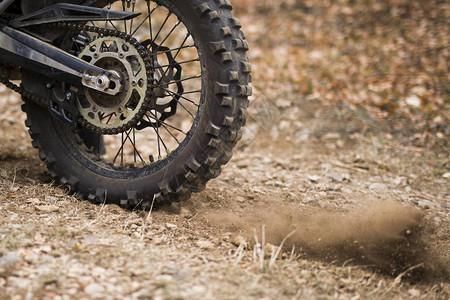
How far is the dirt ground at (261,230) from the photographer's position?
2.14m

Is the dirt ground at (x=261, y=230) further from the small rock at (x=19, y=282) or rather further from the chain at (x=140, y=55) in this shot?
the chain at (x=140, y=55)

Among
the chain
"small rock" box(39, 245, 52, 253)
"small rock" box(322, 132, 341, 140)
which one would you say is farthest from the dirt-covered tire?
"small rock" box(322, 132, 341, 140)

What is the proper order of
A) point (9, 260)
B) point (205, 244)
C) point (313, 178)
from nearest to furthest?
point (9, 260)
point (205, 244)
point (313, 178)

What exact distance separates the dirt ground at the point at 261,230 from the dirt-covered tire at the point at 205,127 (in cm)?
14

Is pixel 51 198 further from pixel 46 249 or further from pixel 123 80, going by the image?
pixel 123 80

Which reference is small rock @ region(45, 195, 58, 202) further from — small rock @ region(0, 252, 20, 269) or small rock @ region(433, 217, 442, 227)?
Answer: small rock @ region(433, 217, 442, 227)

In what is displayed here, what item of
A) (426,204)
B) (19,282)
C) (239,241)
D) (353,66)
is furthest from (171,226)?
(353,66)

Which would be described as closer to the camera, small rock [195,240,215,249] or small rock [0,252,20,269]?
small rock [0,252,20,269]

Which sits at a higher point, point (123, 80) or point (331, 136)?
point (331, 136)

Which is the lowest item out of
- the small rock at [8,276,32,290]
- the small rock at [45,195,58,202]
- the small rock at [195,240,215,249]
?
the small rock at [8,276,32,290]

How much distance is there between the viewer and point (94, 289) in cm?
203

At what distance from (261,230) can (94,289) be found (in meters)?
1.19

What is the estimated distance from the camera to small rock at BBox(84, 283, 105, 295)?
201 centimetres

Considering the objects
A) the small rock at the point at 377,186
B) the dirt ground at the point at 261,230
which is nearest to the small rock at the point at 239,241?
the dirt ground at the point at 261,230
